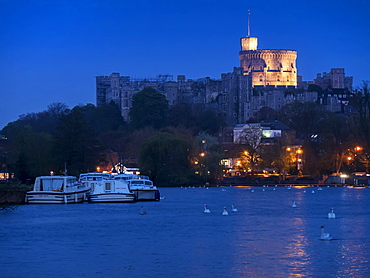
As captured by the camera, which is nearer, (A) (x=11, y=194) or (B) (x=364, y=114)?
(A) (x=11, y=194)

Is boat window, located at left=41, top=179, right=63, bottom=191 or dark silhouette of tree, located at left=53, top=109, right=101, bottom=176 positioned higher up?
dark silhouette of tree, located at left=53, top=109, right=101, bottom=176

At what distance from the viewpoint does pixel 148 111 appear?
180000 mm

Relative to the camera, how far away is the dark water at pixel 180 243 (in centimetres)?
3111

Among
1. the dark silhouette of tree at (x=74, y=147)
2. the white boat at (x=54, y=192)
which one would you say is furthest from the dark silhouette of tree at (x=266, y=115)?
the white boat at (x=54, y=192)

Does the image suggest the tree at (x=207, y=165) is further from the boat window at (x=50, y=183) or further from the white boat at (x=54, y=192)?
the boat window at (x=50, y=183)

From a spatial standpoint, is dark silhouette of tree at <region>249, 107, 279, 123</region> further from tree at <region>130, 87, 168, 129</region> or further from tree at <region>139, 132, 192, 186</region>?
tree at <region>139, 132, 192, 186</region>

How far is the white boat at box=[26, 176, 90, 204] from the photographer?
204 ft

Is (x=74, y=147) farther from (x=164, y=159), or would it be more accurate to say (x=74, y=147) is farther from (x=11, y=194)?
(x=11, y=194)

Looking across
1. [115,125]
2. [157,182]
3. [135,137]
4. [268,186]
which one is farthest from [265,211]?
[115,125]

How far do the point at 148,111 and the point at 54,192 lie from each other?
11708 cm

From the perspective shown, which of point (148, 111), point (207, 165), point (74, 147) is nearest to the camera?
point (74, 147)

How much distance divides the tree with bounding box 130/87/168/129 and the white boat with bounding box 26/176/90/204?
361ft

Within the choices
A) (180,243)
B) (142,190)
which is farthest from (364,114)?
(180,243)

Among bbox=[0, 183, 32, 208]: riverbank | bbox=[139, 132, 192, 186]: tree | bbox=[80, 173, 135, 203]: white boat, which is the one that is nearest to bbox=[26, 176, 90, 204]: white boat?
bbox=[0, 183, 32, 208]: riverbank
